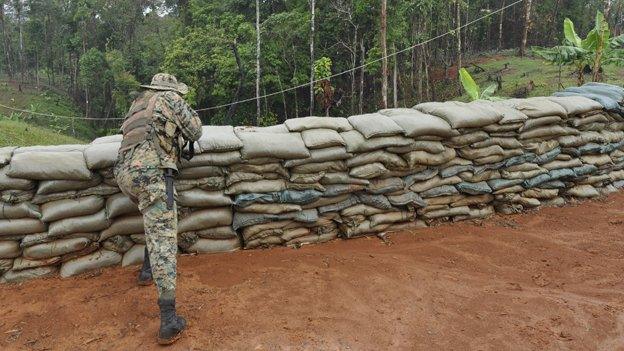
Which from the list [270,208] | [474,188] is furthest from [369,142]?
[474,188]

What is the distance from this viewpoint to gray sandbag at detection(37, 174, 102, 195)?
2.99 m

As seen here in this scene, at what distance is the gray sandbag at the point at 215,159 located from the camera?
319 cm

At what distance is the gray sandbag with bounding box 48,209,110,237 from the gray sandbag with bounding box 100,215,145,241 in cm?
4

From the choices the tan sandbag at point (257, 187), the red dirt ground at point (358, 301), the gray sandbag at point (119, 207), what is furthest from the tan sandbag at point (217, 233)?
the gray sandbag at point (119, 207)

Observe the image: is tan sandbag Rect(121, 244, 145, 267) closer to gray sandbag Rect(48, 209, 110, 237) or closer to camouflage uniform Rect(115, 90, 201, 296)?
gray sandbag Rect(48, 209, 110, 237)

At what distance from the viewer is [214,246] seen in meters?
3.37

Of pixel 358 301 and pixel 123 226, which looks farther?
pixel 123 226

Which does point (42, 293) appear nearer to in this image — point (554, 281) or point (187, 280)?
point (187, 280)

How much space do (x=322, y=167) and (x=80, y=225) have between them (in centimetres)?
175

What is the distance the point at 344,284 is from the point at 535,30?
2739 centimetres

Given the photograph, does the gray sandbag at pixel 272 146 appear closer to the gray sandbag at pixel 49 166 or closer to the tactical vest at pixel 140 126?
the tactical vest at pixel 140 126

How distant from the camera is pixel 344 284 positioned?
9.64ft

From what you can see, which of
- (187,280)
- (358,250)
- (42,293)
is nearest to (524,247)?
(358,250)

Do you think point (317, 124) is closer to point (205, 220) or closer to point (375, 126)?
point (375, 126)
